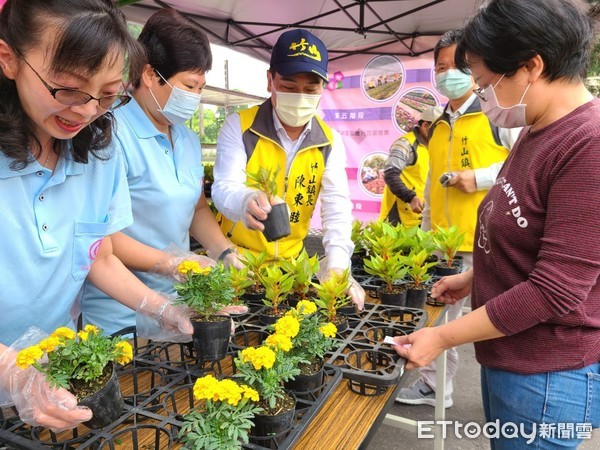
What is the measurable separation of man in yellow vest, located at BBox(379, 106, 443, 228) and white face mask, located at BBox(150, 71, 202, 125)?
2116 mm

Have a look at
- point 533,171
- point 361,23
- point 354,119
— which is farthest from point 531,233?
point 354,119

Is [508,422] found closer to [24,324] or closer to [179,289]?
[179,289]

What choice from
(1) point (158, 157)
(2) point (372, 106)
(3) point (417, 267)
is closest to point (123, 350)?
(1) point (158, 157)

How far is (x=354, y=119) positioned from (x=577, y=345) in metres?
4.43

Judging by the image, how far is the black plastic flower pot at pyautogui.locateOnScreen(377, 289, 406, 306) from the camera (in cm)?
176

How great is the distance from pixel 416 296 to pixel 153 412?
1182mm

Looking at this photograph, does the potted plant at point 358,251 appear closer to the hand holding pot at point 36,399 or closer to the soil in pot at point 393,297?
the soil in pot at point 393,297

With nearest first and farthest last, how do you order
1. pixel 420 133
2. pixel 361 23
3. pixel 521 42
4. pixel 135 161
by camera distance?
pixel 521 42
pixel 135 161
pixel 420 133
pixel 361 23

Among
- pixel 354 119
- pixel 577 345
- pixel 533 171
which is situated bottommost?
pixel 577 345

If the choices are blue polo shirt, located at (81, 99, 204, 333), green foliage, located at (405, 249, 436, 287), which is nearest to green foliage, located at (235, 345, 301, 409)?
blue polo shirt, located at (81, 99, 204, 333)

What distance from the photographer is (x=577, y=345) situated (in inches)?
46.1

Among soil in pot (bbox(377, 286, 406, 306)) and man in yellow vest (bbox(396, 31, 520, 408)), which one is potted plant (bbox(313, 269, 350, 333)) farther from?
man in yellow vest (bbox(396, 31, 520, 408))

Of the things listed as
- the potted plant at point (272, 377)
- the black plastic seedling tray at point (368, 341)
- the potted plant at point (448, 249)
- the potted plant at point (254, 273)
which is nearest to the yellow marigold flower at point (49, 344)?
the potted plant at point (272, 377)

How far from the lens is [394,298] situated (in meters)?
1.76
